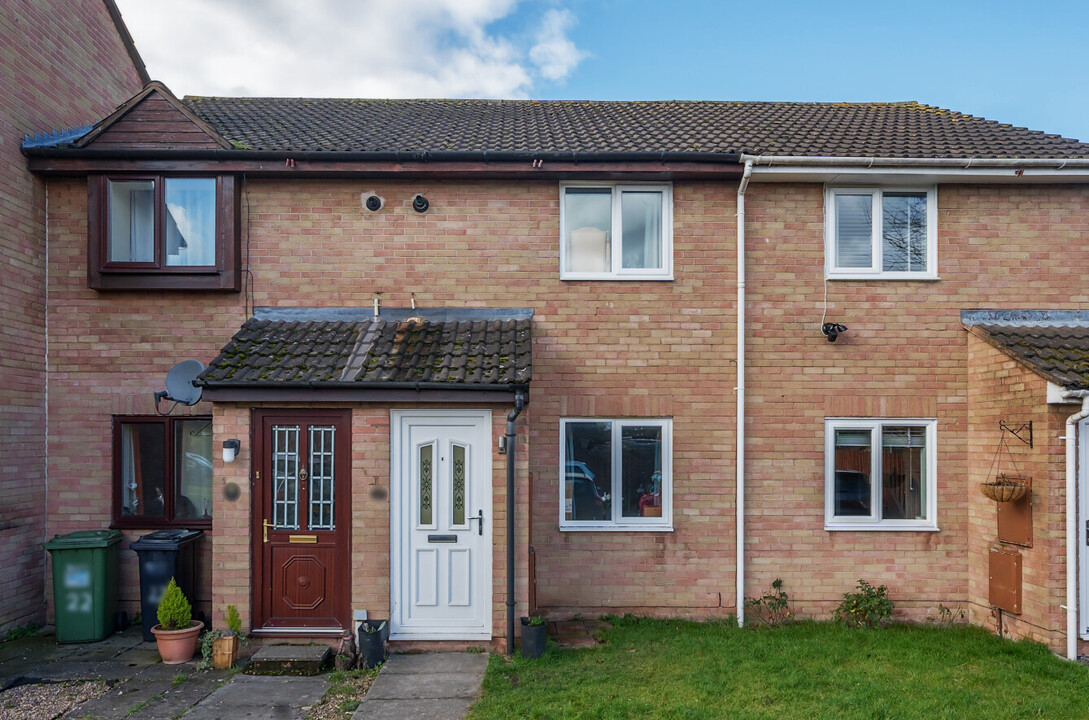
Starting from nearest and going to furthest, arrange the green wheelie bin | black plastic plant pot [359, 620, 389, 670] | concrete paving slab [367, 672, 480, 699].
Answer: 1. concrete paving slab [367, 672, 480, 699]
2. black plastic plant pot [359, 620, 389, 670]
3. the green wheelie bin

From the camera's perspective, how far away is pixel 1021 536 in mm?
7840

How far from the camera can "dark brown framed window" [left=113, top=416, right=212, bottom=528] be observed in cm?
888

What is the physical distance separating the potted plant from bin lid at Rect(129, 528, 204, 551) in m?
0.62

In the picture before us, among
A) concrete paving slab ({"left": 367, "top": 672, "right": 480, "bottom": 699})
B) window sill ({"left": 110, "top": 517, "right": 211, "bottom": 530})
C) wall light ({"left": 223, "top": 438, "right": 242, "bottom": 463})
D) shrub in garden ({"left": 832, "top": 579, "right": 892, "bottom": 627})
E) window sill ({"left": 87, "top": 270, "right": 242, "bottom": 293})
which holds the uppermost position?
window sill ({"left": 87, "top": 270, "right": 242, "bottom": 293})

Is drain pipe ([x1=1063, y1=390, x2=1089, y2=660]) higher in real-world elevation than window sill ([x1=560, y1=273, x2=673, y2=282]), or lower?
lower

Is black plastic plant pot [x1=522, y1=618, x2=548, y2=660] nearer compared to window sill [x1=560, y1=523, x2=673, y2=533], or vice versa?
black plastic plant pot [x1=522, y1=618, x2=548, y2=660]

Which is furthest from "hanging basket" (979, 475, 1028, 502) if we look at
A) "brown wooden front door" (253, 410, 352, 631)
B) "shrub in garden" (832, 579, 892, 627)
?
"brown wooden front door" (253, 410, 352, 631)

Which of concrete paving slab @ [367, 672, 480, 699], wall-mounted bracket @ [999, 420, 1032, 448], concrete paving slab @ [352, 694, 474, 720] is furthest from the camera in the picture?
wall-mounted bracket @ [999, 420, 1032, 448]

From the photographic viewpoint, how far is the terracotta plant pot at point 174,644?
7453 millimetres

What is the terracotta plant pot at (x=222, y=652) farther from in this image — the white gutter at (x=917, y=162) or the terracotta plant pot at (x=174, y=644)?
the white gutter at (x=917, y=162)

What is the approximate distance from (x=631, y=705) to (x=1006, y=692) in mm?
3509

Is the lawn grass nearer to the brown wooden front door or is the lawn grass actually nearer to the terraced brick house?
the terraced brick house

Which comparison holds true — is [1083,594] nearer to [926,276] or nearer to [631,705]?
[926,276]

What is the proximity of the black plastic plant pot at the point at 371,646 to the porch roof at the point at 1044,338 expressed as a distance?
745cm
